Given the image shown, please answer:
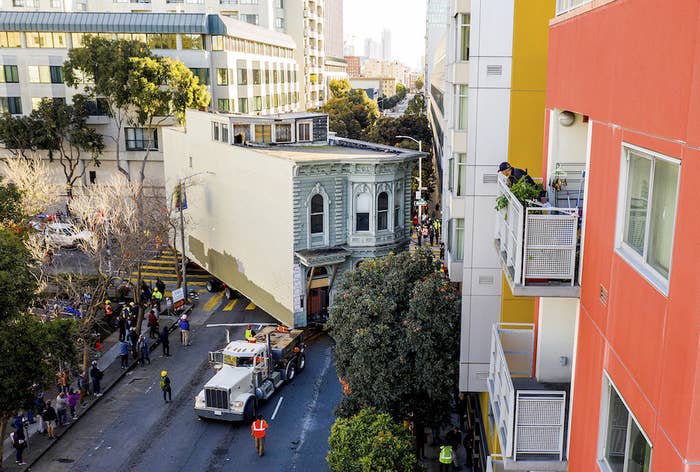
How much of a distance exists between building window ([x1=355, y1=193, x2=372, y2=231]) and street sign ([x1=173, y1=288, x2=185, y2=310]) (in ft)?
34.5

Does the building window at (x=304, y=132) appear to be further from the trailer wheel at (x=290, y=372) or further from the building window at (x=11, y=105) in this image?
the building window at (x=11, y=105)

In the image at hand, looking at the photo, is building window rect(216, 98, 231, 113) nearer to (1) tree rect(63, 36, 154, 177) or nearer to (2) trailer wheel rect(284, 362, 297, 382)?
(1) tree rect(63, 36, 154, 177)

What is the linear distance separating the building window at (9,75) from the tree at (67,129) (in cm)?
416

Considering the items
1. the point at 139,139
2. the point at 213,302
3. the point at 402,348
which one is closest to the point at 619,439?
the point at 402,348

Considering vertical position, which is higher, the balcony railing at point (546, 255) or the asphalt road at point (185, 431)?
the balcony railing at point (546, 255)

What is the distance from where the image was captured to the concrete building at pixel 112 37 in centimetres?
6028

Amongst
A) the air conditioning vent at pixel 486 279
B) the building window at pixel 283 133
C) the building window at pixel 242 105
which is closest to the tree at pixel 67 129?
the building window at pixel 242 105

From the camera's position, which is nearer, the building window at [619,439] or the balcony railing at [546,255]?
the building window at [619,439]

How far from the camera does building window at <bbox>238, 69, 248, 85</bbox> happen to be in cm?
6569

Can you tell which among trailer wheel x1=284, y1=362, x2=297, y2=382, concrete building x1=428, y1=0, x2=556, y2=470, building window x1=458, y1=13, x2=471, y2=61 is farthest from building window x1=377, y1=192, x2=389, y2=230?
building window x1=458, y1=13, x2=471, y2=61

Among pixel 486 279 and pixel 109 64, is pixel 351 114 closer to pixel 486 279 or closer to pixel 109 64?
pixel 109 64

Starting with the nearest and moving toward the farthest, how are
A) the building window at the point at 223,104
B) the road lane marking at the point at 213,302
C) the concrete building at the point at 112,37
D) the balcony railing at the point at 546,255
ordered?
1. the balcony railing at the point at 546,255
2. the road lane marking at the point at 213,302
3. the concrete building at the point at 112,37
4. the building window at the point at 223,104

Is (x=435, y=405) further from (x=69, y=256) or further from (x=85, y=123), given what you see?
(x=85, y=123)

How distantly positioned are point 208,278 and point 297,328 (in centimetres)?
1344
